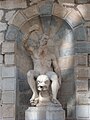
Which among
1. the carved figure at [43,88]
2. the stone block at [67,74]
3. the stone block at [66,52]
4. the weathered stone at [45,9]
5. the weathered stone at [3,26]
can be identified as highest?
the weathered stone at [45,9]

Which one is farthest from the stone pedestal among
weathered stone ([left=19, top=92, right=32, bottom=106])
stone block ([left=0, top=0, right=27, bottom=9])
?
stone block ([left=0, top=0, right=27, bottom=9])

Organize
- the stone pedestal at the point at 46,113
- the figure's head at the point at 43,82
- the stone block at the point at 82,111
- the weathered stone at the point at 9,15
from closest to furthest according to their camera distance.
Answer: the stone pedestal at the point at 46,113, the figure's head at the point at 43,82, the stone block at the point at 82,111, the weathered stone at the point at 9,15

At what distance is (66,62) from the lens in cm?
548

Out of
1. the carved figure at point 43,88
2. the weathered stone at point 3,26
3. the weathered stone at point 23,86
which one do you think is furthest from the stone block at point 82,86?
the weathered stone at point 3,26

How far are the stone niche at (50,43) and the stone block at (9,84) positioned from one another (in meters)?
0.08

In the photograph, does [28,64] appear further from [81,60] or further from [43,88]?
[81,60]

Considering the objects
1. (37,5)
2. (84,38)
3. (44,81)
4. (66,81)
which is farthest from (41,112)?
(37,5)

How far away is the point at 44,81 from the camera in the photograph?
4980 millimetres

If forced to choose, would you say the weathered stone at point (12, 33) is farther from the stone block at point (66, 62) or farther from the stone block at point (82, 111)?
the stone block at point (82, 111)

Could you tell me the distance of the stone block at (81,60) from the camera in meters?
5.27

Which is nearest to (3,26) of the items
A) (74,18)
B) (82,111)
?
(74,18)

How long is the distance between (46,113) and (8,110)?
24.4 inches

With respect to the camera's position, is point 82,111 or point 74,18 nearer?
point 82,111

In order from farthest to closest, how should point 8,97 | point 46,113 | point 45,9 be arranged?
point 45,9
point 8,97
point 46,113
